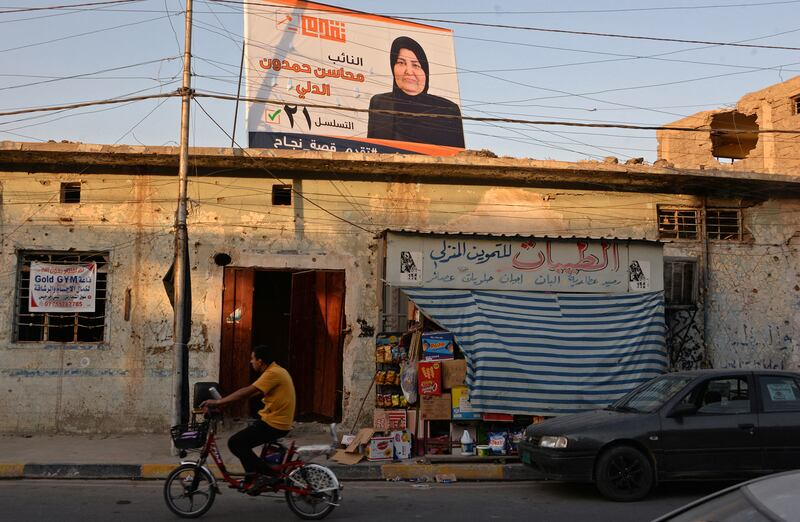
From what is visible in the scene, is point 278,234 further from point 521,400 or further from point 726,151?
point 726,151

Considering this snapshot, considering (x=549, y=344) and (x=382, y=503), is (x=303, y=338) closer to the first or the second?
(x=549, y=344)

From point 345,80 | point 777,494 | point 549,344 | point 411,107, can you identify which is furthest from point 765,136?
point 777,494

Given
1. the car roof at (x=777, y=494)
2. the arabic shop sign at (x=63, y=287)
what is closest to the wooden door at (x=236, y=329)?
the arabic shop sign at (x=63, y=287)

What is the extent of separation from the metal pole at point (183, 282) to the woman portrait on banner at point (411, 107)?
6.73 meters

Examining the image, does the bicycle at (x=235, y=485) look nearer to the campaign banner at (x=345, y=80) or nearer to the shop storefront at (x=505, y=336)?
the shop storefront at (x=505, y=336)

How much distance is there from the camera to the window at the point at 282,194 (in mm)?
13156

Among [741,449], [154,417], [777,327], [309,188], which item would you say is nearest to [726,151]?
[777,327]

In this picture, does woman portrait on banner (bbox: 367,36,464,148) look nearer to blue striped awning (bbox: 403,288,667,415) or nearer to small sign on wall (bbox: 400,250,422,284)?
small sign on wall (bbox: 400,250,422,284)

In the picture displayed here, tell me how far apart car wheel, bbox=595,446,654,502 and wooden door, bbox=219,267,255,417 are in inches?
267

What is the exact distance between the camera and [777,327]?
13.9m

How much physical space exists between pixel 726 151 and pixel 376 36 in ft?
40.3

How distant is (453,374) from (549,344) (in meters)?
1.55

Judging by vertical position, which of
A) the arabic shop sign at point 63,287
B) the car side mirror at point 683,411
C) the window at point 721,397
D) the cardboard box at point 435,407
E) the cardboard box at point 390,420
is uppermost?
the arabic shop sign at point 63,287

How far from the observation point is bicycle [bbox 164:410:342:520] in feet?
22.7
